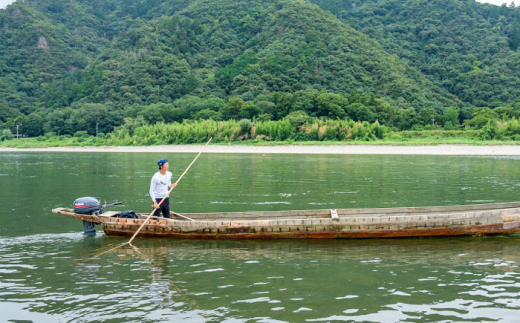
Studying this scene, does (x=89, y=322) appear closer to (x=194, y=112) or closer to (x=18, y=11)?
(x=194, y=112)

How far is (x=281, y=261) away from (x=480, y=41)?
130 meters

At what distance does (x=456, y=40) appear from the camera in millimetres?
123188

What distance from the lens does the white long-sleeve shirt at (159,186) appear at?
40.5 feet

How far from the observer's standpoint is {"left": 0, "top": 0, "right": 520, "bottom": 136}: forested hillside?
9369 centimetres

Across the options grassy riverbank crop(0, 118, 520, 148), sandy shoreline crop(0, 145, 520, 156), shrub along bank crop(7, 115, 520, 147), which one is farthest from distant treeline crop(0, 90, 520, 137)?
sandy shoreline crop(0, 145, 520, 156)

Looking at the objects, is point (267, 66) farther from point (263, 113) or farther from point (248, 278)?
point (248, 278)

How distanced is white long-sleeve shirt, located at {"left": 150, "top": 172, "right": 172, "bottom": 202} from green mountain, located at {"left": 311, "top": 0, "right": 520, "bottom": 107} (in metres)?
101

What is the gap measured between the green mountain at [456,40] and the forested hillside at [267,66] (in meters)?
0.34

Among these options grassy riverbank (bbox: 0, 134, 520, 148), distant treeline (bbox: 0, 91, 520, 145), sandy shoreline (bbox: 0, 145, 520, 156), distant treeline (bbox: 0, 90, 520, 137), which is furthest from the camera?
distant treeline (bbox: 0, 90, 520, 137)

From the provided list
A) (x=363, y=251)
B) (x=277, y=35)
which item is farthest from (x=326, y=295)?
(x=277, y=35)

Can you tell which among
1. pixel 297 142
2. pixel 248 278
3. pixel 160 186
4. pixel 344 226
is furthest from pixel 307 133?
pixel 248 278

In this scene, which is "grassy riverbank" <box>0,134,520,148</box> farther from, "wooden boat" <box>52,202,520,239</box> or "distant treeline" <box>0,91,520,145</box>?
"wooden boat" <box>52,202,520,239</box>

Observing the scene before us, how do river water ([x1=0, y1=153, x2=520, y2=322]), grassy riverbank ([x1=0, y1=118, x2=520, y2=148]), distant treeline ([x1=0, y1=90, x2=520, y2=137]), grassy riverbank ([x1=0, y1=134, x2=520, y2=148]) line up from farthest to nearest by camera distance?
distant treeline ([x1=0, y1=90, x2=520, y2=137]) → grassy riverbank ([x1=0, y1=118, x2=520, y2=148]) → grassy riverbank ([x1=0, y1=134, x2=520, y2=148]) → river water ([x1=0, y1=153, x2=520, y2=322])

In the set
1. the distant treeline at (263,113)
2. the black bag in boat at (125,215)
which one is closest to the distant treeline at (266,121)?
the distant treeline at (263,113)
